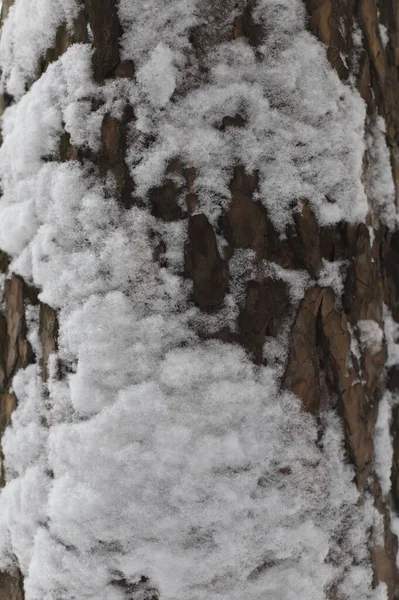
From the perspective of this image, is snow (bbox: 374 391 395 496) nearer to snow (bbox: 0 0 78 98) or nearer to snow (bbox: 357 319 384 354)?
snow (bbox: 357 319 384 354)

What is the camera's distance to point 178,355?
833 mm

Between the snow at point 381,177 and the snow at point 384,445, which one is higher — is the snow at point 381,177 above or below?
above

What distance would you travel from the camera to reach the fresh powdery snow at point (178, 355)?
834 millimetres

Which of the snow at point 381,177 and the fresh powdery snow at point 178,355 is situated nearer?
the fresh powdery snow at point 178,355

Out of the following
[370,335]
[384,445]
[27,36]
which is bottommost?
[384,445]

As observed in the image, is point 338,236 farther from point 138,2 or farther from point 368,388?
point 138,2

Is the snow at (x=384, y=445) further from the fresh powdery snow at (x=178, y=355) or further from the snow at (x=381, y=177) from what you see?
the snow at (x=381, y=177)

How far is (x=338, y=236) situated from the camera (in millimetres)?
885

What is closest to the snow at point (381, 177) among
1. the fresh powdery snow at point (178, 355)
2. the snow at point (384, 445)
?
the fresh powdery snow at point (178, 355)

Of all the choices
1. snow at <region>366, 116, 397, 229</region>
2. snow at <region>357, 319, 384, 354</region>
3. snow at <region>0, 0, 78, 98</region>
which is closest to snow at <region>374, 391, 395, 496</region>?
snow at <region>357, 319, 384, 354</region>

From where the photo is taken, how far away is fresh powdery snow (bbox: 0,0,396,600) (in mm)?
834

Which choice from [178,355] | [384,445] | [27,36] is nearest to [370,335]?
[384,445]

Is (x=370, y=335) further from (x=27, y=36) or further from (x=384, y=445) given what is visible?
(x=27, y=36)

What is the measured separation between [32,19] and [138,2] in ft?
0.61
